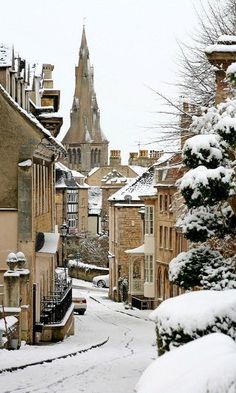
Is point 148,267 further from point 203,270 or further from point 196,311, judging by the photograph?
point 196,311

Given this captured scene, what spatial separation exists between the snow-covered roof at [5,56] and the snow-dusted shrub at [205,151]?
14.0 metres

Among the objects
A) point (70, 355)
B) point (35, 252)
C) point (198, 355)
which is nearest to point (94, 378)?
point (70, 355)

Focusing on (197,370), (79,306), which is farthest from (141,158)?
(197,370)

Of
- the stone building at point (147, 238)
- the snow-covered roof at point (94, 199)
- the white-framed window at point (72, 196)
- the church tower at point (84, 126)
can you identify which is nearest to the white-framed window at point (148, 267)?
the stone building at point (147, 238)

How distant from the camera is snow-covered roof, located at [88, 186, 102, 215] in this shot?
133725 millimetres

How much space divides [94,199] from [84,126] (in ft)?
108

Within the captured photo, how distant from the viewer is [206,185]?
12.7 metres

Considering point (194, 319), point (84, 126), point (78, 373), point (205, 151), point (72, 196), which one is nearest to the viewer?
point (194, 319)

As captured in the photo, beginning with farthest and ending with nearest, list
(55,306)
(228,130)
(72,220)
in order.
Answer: (72,220) → (55,306) → (228,130)

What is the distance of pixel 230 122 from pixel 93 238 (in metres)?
83.9

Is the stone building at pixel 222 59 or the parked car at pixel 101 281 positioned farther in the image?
the parked car at pixel 101 281

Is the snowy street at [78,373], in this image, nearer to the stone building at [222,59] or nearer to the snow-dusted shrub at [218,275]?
the snow-dusted shrub at [218,275]

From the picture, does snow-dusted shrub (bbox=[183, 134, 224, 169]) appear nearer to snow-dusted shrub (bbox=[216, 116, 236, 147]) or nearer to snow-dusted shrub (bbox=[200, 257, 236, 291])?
snow-dusted shrub (bbox=[216, 116, 236, 147])

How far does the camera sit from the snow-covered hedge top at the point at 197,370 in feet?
21.4
